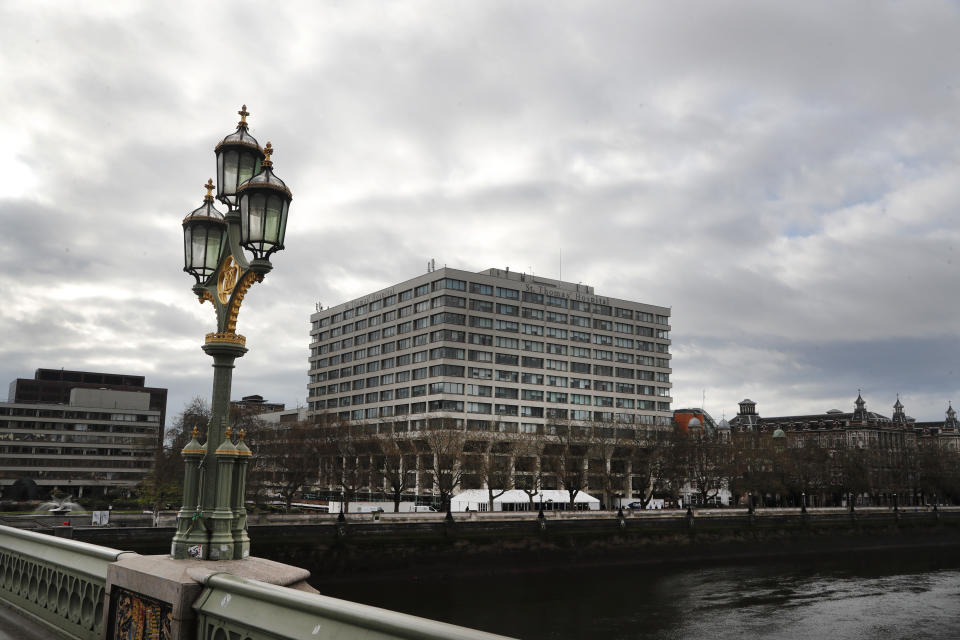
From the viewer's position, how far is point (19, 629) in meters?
10.1

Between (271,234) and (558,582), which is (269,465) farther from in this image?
(271,234)

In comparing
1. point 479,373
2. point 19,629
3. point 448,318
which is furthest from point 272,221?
point 479,373

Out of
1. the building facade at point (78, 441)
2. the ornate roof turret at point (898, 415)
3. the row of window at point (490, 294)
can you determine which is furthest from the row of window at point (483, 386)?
the ornate roof turret at point (898, 415)

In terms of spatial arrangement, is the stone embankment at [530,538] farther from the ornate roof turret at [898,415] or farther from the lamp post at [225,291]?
the ornate roof turret at [898,415]

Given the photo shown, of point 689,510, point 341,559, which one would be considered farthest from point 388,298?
point 341,559

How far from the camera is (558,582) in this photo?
55312 mm

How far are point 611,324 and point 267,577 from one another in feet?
411

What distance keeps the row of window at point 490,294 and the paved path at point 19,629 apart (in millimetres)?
101184

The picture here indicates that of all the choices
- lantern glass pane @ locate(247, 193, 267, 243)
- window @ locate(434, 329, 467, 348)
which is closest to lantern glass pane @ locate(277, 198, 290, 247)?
lantern glass pane @ locate(247, 193, 267, 243)

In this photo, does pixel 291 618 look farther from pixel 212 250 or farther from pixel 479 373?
pixel 479 373

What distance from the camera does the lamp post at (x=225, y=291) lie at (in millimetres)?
9125

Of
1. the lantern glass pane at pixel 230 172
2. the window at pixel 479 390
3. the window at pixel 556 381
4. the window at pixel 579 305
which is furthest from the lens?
the window at pixel 579 305

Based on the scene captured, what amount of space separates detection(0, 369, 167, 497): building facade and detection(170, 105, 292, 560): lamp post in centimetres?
12833

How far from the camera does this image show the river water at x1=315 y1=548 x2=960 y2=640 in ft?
127
